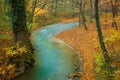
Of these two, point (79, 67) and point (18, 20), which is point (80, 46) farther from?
point (18, 20)

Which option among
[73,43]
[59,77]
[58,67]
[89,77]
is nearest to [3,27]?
[73,43]

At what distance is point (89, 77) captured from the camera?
14797mm

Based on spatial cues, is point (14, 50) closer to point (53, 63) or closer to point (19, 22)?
point (19, 22)

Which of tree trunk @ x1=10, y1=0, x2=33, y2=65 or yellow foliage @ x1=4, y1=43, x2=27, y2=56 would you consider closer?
yellow foliage @ x1=4, y1=43, x2=27, y2=56

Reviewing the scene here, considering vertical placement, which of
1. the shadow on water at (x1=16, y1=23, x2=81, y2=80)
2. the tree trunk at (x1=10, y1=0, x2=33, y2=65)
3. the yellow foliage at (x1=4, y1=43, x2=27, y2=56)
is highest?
the tree trunk at (x1=10, y1=0, x2=33, y2=65)

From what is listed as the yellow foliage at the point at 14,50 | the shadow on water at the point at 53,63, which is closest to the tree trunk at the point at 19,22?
the yellow foliage at the point at 14,50

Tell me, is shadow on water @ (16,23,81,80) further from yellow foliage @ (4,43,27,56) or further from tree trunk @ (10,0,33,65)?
yellow foliage @ (4,43,27,56)

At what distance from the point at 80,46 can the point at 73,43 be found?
2.61 m

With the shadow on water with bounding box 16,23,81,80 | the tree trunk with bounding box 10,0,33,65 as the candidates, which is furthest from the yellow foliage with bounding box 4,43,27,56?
the shadow on water with bounding box 16,23,81,80

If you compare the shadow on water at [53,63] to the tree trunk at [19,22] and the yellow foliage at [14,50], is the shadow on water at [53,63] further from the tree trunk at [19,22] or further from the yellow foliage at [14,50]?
the yellow foliage at [14,50]

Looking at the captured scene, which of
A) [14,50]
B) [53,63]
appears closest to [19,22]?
[14,50]

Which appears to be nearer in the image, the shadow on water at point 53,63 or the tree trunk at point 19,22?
the shadow on water at point 53,63

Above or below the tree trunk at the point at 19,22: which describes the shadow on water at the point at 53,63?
below

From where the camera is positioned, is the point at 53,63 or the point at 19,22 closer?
the point at 19,22
